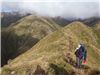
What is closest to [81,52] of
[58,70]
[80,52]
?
[80,52]

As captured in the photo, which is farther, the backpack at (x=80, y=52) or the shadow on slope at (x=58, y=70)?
the shadow on slope at (x=58, y=70)

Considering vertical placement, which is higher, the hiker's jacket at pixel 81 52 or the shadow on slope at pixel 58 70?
the hiker's jacket at pixel 81 52

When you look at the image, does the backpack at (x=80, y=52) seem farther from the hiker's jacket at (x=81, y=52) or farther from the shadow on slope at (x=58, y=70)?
the shadow on slope at (x=58, y=70)

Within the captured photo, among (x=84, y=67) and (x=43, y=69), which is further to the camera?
(x=84, y=67)

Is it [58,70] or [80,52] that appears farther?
[58,70]

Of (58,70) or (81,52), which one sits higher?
(81,52)

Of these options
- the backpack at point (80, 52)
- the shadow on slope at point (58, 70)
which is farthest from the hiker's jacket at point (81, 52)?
the shadow on slope at point (58, 70)

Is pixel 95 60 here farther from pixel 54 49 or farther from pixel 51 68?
pixel 51 68

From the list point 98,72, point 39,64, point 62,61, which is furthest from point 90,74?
point 39,64

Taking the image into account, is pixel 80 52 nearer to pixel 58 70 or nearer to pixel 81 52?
pixel 81 52

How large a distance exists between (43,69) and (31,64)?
724 centimetres

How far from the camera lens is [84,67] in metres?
146

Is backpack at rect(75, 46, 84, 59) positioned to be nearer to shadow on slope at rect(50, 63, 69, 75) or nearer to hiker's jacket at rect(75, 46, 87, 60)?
hiker's jacket at rect(75, 46, 87, 60)

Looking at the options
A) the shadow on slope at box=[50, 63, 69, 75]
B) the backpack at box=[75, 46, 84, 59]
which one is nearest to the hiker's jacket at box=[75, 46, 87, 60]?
the backpack at box=[75, 46, 84, 59]
